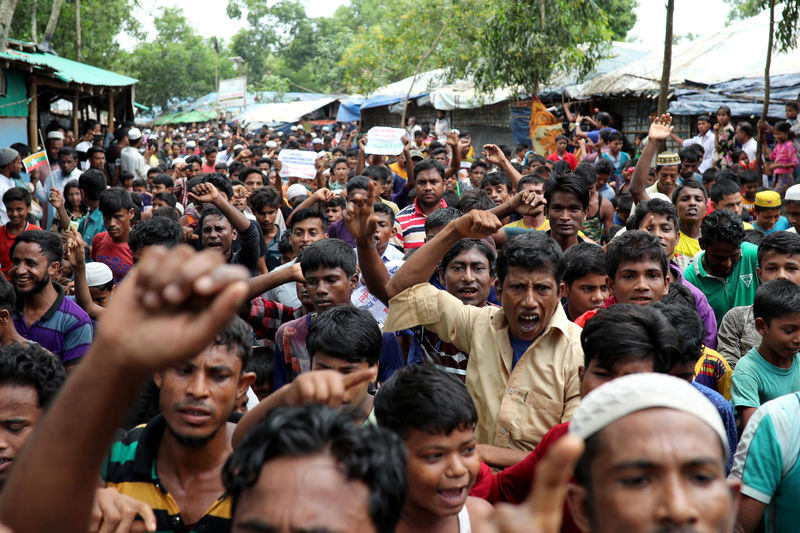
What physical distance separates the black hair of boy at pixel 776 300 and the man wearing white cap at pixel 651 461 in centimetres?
216

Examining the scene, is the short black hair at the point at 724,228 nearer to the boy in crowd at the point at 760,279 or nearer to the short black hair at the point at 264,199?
the boy in crowd at the point at 760,279

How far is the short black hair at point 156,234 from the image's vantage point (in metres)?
5.53

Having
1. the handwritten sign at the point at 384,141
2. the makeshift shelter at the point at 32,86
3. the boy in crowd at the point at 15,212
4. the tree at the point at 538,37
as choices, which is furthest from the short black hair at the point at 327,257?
the tree at the point at 538,37

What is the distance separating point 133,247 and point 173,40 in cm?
6689

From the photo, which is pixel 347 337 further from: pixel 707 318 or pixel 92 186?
pixel 92 186

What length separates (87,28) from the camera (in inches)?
1133

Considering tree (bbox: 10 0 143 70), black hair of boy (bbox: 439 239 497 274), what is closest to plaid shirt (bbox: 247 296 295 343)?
A: black hair of boy (bbox: 439 239 497 274)

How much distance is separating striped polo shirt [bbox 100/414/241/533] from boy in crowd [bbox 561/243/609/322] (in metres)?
2.44

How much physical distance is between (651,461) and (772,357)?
7.80ft

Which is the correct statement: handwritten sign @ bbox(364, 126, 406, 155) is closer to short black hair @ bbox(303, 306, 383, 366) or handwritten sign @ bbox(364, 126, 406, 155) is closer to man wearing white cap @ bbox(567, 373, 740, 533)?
short black hair @ bbox(303, 306, 383, 366)

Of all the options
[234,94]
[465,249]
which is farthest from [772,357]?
[234,94]

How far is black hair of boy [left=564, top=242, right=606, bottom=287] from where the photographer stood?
4.20 meters

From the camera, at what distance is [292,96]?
178 ft

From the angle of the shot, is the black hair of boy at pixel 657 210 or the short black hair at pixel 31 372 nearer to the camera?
the short black hair at pixel 31 372
